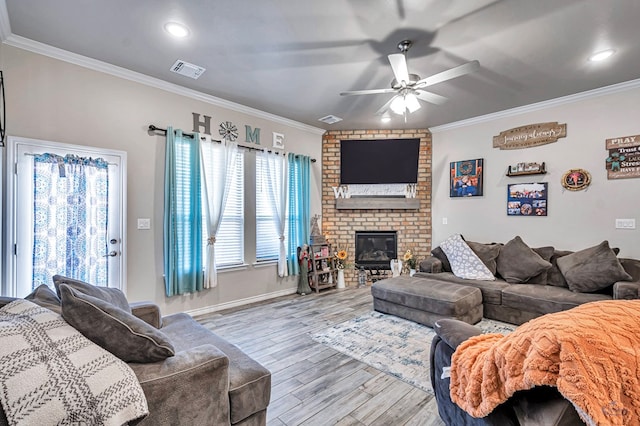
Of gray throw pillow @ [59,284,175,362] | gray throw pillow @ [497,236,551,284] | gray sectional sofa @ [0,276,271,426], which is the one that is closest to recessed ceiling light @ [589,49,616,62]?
gray throw pillow @ [497,236,551,284]

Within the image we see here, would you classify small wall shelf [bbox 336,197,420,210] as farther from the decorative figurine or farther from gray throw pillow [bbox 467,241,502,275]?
gray throw pillow [bbox 467,241,502,275]

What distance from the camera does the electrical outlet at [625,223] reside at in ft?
11.5

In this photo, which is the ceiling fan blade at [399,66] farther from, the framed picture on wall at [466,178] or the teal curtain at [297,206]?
the framed picture on wall at [466,178]

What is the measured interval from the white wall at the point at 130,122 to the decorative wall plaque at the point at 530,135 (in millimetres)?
3868

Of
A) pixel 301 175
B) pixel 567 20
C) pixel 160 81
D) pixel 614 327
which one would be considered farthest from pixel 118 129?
pixel 567 20

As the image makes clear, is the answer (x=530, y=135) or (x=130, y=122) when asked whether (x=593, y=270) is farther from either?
(x=130, y=122)

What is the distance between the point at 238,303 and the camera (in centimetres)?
420

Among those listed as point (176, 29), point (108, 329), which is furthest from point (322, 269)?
point (108, 329)

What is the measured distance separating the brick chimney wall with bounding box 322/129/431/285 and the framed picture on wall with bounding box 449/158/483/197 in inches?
17.7

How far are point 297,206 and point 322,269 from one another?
3.90ft

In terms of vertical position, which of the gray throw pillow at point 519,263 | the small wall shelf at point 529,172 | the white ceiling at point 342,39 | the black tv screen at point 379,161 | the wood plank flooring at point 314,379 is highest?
the white ceiling at point 342,39

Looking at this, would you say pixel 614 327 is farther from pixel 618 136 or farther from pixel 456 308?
Answer: pixel 618 136

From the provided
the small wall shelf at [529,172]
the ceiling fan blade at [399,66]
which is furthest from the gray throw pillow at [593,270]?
the ceiling fan blade at [399,66]

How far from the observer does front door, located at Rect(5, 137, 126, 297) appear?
2607mm
